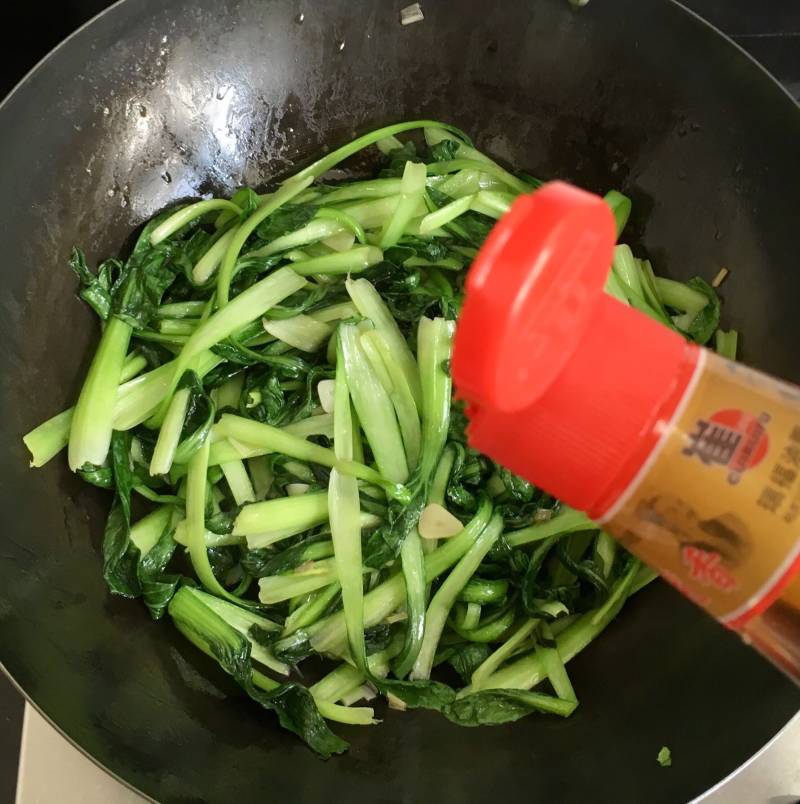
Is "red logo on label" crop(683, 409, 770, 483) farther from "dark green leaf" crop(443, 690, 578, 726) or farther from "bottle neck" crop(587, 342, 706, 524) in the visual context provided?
"dark green leaf" crop(443, 690, 578, 726)

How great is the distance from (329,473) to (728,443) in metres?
0.86

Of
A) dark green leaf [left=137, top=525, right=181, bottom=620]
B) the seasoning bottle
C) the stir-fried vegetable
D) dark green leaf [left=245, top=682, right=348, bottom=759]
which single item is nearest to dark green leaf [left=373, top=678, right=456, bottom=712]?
the stir-fried vegetable

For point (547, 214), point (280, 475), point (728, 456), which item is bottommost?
point (280, 475)

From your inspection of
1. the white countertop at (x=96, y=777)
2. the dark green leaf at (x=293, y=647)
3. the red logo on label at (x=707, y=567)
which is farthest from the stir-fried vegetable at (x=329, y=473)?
the red logo on label at (x=707, y=567)

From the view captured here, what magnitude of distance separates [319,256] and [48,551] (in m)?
0.77

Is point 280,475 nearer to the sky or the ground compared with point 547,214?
nearer to the ground

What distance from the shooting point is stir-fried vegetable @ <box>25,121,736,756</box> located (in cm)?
140

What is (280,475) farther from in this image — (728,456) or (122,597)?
(728,456)

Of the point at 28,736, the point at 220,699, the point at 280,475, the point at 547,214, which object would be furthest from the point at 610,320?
the point at 28,736

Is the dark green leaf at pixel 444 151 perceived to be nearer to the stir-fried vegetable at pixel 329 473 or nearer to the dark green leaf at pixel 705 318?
the stir-fried vegetable at pixel 329 473

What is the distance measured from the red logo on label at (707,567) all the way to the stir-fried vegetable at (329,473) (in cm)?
61

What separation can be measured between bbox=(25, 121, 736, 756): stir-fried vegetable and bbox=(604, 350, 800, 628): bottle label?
64cm

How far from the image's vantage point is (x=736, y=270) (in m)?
1.50

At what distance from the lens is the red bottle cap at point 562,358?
609 millimetres
